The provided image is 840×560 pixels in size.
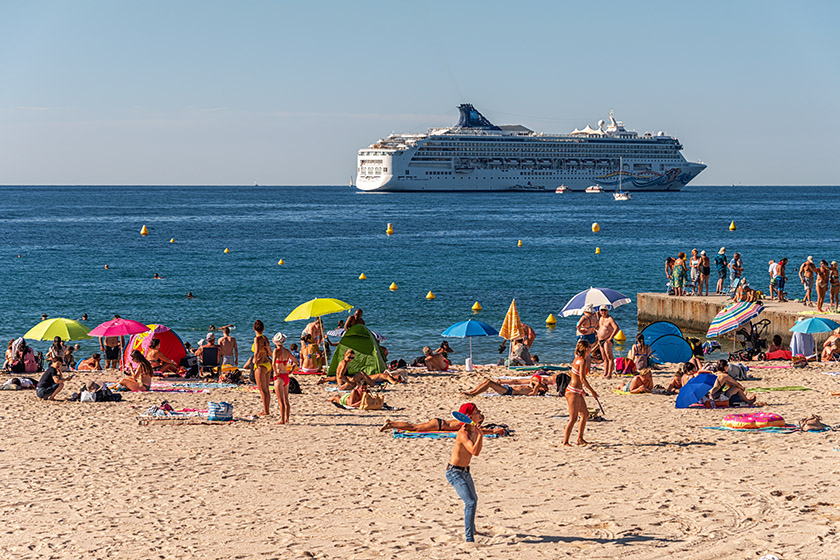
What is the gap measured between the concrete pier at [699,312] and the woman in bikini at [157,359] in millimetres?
13613

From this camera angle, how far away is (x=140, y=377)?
15.6m

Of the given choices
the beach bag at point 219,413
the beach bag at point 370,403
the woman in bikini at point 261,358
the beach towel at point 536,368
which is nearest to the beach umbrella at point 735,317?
the beach towel at point 536,368

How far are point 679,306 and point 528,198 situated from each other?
107034 mm

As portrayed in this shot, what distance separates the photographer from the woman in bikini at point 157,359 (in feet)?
55.3

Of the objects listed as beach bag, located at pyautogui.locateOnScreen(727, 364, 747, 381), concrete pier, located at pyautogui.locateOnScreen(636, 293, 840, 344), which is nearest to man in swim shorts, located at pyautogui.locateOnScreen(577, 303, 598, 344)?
beach bag, located at pyautogui.locateOnScreen(727, 364, 747, 381)

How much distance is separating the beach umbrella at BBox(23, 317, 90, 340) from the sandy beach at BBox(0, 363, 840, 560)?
4.13 metres

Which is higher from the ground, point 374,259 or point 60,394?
point 374,259

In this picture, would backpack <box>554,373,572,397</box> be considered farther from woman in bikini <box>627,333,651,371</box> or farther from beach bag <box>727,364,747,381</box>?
beach bag <box>727,364,747,381</box>

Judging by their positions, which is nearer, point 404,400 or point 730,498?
point 730,498

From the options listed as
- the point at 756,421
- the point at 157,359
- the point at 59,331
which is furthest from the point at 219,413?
the point at 756,421

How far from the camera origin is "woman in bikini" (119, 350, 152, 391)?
15.5 metres

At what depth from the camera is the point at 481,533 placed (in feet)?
27.0

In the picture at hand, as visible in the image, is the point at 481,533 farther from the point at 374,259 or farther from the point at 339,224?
the point at 339,224

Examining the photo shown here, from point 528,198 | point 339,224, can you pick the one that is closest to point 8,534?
point 339,224
